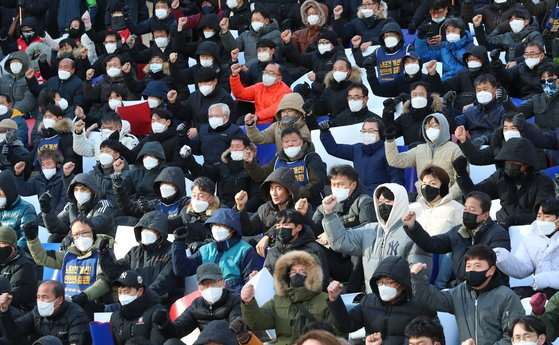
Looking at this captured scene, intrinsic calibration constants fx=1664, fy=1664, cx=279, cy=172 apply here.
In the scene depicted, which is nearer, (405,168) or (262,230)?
(262,230)

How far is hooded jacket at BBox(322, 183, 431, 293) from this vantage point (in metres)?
12.8

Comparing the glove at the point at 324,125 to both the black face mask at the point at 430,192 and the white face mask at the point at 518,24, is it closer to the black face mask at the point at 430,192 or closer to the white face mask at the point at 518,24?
the black face mask at the point at 430,192

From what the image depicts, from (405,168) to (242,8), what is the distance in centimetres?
585

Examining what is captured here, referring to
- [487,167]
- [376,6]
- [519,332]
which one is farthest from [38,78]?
[519,332]

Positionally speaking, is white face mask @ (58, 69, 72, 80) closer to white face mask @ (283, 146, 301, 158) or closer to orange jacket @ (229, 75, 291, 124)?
orange jacket @ (229, 75, 291, 124)

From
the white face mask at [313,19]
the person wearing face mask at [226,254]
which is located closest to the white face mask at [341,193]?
the person wearing face mask at [226,254]

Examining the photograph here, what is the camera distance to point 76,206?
51.9 ft

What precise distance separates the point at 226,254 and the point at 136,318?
1.03 meters

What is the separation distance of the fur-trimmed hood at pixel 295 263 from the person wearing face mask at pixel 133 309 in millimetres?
1136

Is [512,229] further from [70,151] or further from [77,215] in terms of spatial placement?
[70,151]

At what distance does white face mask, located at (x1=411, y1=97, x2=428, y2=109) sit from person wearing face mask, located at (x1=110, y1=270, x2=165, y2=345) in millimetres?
4183

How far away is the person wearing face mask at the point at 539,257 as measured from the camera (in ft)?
40.3

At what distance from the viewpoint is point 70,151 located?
692 inches

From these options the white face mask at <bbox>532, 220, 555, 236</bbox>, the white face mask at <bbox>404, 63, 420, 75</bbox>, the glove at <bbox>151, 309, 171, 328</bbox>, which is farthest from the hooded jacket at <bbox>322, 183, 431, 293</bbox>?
the white face mask at <bbox>404, 63, 420, 75</bbox>
